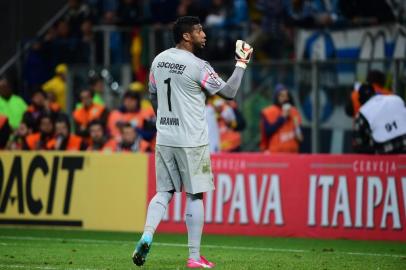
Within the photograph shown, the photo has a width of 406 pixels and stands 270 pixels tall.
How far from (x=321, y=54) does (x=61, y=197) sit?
5.69 metres

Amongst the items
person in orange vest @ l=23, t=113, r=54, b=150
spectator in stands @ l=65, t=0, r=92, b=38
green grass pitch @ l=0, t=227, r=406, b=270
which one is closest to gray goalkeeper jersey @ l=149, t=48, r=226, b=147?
green grass pitch @ l=0, t=227, r=406, b=270

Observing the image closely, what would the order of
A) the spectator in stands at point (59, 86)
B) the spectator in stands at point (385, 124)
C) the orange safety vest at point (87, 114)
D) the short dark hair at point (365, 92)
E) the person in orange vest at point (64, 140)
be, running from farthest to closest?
the spectator in stands at point (59, 86) < the orange safety vest at point (87, 114) < the person in orange vest at point (64, 140) < the short dark hair at point (365, 92) < the spectator in stands at point (385, 124)

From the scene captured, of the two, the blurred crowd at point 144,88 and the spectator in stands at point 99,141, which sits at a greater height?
the blurred crowd at point 144,88

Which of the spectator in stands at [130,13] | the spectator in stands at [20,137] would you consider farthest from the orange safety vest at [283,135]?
the spectator in stands at [130,13]

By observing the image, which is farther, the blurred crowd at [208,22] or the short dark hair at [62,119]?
the blurred crowd at [208,22]

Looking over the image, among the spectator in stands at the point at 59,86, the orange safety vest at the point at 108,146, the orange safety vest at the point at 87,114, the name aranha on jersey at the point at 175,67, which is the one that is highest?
the spectator in stands at the point at 59,86

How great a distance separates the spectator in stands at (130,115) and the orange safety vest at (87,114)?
0.44 m

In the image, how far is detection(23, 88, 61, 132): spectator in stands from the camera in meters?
20.0

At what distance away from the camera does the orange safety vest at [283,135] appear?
58.7ft

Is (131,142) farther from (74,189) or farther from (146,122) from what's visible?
(74,189)

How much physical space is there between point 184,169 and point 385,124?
5.30 m

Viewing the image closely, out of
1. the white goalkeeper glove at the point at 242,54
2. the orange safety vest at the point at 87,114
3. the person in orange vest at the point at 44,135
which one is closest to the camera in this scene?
the white goalkeeper glove at the point at 242,54

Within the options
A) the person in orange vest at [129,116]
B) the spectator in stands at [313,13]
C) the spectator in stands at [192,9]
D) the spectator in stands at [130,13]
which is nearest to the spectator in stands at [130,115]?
the person in orange vest at [129,116]

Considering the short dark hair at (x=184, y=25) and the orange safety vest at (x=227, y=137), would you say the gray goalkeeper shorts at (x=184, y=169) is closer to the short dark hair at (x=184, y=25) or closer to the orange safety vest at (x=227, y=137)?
the short dark hair at (x=184, y=25)
